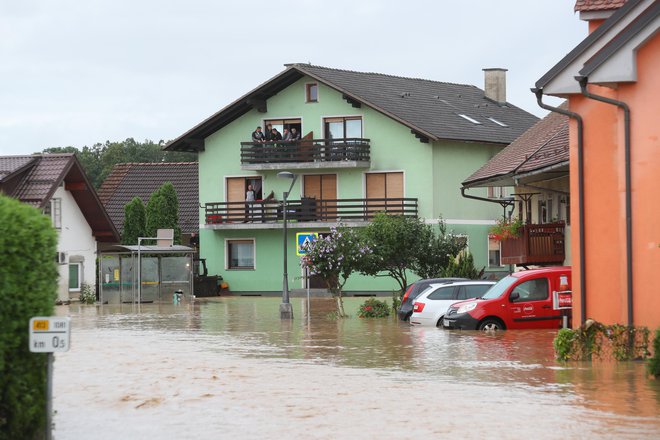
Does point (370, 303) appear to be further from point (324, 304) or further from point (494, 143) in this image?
point (494, 143)

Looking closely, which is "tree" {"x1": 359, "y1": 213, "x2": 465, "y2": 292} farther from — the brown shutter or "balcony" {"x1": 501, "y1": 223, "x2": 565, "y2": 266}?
the brown shutter

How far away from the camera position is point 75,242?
57625 mm

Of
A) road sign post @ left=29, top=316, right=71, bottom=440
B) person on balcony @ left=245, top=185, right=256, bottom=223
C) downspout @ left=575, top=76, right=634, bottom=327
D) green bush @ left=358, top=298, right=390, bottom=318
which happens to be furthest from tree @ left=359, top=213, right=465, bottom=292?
road sign post @ left=29, top=316, right=71, bottom=440

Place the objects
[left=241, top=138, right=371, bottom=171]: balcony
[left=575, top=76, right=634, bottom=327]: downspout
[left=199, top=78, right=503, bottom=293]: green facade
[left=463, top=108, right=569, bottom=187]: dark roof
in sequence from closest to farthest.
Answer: [left=575, top=76, right=634, bottom=327]: downspout < [left=463, top=108, right=569, bottom=187]: dark roof < [left=199, top=78, right=503, bottom=293]: green facade < [left=241, top=138, right=371, bottom=171]: balcony

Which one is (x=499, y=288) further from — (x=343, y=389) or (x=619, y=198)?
(x=343, y=389)

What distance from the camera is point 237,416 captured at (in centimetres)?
1522

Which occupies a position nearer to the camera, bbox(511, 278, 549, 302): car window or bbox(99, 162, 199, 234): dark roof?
bbox(511, 278, 549, 302): car window

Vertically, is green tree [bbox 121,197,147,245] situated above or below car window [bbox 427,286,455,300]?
above

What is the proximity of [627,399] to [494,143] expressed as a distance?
45.5 meters

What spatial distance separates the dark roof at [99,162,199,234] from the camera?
7031 cm

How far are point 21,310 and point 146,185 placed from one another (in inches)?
2424

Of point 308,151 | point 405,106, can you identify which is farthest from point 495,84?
point 308,151

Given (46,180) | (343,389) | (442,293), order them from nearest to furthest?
(343,389), (442,293), (46,180)

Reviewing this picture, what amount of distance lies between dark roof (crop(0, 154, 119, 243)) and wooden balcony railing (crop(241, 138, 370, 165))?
7922 mm
